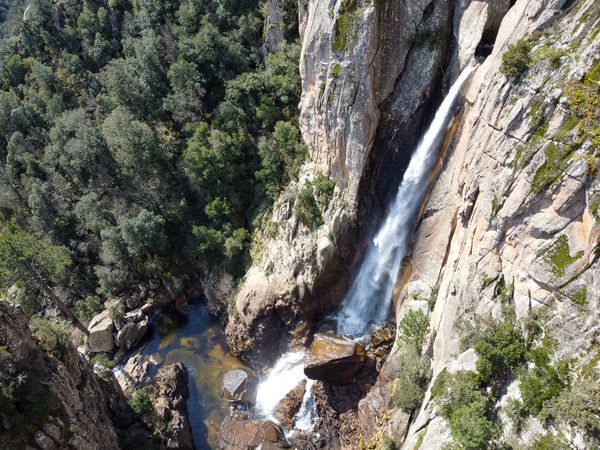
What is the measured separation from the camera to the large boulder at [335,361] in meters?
29.4

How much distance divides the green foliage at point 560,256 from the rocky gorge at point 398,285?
88 mm

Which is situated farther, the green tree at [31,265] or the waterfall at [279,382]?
the green tree at [31,265]

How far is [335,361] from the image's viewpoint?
29234mm

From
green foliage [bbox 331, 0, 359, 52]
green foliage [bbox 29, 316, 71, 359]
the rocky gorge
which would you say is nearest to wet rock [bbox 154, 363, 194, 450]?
the rocky gorge

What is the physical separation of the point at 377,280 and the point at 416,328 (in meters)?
7.32

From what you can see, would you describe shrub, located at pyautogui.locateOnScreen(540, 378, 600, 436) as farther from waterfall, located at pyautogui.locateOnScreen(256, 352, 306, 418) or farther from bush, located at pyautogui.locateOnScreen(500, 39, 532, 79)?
waterfall, located at pyautogui.locateOnScreen(256, 352, 306, 418)

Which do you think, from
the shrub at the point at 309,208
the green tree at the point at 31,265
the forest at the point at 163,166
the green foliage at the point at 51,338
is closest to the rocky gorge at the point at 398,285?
the shrub at the point at 309,208

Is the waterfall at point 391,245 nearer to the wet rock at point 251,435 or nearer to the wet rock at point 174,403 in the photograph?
the wet rock at point 251,435

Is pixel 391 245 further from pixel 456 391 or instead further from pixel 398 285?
pixel 456 391

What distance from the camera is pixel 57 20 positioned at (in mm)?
60656

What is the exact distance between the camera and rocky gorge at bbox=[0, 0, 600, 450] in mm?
16766

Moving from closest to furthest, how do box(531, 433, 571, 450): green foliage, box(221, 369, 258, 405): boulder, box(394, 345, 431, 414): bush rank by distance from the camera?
box(531, 433, 571, 450): green foliage < box(394, 345, 431, 414): bush < box(221, 369, 258, 405): boulder

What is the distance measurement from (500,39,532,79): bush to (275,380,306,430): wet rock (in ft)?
88.5

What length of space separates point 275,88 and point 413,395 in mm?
31127
